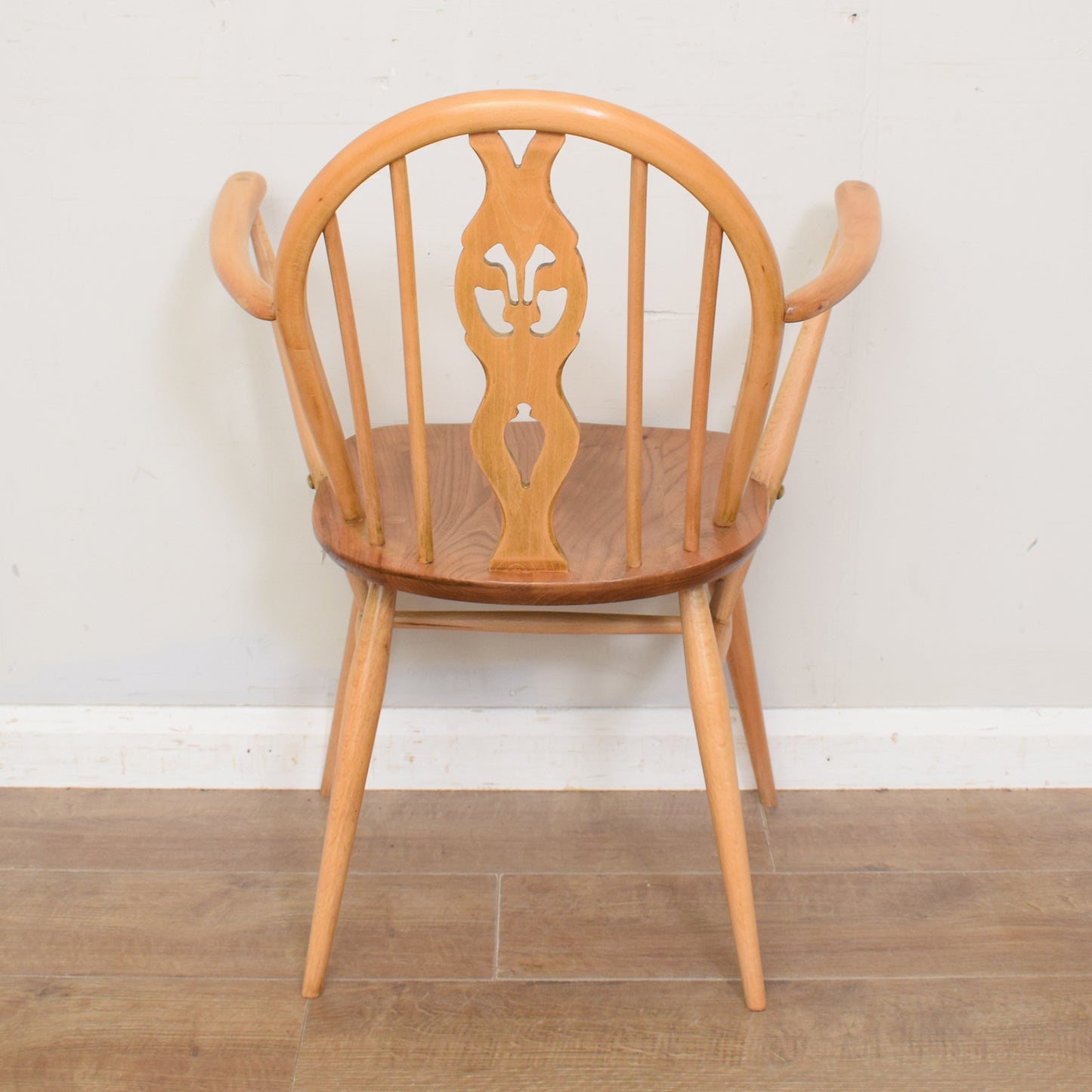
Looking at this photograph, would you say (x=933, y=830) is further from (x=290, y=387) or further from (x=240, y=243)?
(x=240, y=243)

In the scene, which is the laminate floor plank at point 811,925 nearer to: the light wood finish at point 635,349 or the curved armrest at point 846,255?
the light wood finish at point 635,349

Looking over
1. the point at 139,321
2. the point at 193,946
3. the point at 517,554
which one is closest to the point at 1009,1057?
the point at 517,554

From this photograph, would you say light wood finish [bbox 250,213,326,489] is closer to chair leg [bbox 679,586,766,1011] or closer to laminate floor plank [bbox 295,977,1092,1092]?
chair leg [bbox 679,586,766,1011]

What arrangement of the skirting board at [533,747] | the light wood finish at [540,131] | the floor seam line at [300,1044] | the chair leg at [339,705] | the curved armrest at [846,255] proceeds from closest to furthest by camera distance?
the light wood finish at [540,131] → the curved armrest at [846,255] → the floor seam line at [300,1044] → the chair leg at [339,705] → the skirting board at [533,747]

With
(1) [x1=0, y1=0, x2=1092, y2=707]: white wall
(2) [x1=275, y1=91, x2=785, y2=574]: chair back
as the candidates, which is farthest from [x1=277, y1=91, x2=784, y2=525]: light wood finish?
(1) [x1=0, y1=0, x2=1092, y2=707]: white wall

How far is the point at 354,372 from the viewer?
91 centimetres

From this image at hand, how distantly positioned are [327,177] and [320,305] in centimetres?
47

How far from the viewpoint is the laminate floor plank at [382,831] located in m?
1.33

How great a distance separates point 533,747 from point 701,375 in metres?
0.69

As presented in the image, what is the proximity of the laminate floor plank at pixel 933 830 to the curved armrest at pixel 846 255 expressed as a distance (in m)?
0.68

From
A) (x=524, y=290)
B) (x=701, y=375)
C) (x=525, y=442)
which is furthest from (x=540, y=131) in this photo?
(x=525, y=442)

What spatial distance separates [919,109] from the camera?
3.92 ft

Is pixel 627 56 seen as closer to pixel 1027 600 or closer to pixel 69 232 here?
pixel 69 232

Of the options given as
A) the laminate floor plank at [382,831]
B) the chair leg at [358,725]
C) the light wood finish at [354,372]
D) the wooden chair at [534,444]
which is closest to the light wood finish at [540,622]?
the wooden chair at [534,444]
